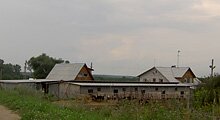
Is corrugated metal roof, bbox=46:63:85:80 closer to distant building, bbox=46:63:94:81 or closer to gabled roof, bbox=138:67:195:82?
distant building, bbox=46:63:94:81

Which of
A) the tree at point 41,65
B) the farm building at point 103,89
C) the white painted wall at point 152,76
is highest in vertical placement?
the tree at point 41,65

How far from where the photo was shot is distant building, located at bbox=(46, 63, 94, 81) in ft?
223

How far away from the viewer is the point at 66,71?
69.9 m

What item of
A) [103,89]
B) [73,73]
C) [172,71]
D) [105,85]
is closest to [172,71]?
[172,71]

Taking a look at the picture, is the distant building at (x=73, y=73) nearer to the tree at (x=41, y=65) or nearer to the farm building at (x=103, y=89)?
the farm building at (x=103, y=89)

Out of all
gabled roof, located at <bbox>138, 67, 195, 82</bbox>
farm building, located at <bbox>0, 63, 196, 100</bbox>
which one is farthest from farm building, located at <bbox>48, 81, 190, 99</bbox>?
gabled roof, located at <bbox>138, 67, 195, 82</bbox>

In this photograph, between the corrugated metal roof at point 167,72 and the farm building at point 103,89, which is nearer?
the farm building at point 103,89

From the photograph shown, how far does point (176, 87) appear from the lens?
60.6 m

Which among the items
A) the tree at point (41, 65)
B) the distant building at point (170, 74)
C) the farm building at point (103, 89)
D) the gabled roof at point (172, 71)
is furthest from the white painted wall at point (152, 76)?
the tree at point (41, 65)

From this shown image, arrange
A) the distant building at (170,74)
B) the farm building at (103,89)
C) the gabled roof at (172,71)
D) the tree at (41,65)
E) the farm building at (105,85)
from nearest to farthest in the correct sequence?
the farm building at (103,89), the farm building at (105,85), the distant building at (170,74), the gabled roof at (172,71), the tree at (41,65)

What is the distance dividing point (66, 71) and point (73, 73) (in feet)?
7.32

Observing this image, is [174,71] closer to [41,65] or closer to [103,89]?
[41,65]

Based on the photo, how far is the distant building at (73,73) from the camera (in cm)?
6794

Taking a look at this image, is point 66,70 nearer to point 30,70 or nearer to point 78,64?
point 78,64
